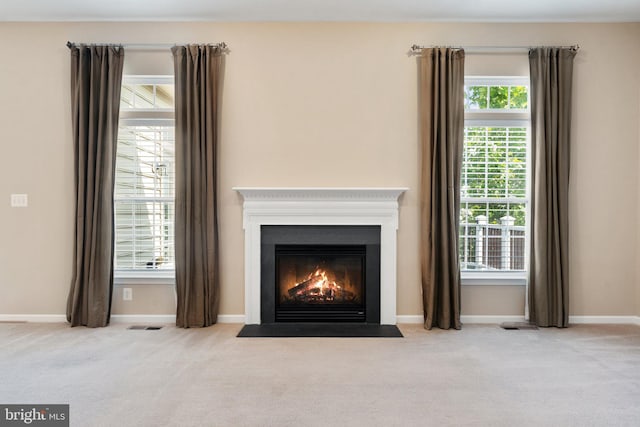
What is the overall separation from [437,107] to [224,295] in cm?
269

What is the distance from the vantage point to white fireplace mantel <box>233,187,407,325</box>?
3.96 meters

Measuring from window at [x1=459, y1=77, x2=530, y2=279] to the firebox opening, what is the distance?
1.08 m

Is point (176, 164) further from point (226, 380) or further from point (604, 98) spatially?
point (604, 98)

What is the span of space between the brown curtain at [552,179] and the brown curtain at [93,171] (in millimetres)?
3967

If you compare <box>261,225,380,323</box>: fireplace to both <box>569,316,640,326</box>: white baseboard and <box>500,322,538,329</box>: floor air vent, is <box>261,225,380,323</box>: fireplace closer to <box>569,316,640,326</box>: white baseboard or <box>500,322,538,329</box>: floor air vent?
<box>500,322,538,329</box>: floor air vent

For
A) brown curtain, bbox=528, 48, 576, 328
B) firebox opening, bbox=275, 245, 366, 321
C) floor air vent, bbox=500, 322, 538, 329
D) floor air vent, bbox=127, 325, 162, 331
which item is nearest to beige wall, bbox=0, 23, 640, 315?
brown curtain, bbox=528, 48, 576, 328

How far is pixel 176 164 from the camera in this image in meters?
3.91

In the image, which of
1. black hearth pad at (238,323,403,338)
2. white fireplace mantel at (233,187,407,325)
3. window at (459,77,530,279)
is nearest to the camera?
black hearth pad at (238,323,403,338)

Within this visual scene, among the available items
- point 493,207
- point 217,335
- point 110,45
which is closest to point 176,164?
point 110,45

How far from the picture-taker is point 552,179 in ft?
12.7

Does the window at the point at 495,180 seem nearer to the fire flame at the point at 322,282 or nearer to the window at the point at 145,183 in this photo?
the fire flame at the point at 322,282

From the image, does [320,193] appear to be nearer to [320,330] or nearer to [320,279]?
[320,279]

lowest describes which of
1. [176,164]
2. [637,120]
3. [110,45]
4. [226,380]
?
[226,380]

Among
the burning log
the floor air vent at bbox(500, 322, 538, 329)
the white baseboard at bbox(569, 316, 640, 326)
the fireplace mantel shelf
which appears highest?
the fireplace mantel shelf
